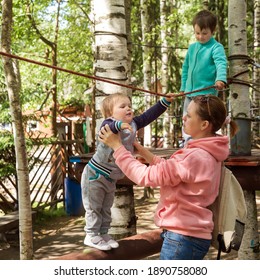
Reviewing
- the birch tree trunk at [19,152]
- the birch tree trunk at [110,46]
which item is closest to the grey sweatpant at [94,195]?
the birch tree trunk at [110,46]

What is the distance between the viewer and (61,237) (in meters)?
8.02

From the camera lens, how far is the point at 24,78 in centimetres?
2241

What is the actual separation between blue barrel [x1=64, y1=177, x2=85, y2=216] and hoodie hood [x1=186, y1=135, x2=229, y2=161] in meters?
7.93

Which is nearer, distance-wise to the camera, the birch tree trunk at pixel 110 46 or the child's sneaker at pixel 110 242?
the child's sneaker at pixel 110 242

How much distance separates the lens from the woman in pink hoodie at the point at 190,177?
1864mm

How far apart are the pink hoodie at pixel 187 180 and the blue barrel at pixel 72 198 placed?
7856 mm

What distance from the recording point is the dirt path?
7.05 m

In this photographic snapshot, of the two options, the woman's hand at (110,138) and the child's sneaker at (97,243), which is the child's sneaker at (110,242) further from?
Result: the woman's hand at (110,138)

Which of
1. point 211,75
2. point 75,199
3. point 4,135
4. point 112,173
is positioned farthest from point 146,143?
point 112,173

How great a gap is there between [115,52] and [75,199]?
22.0ft

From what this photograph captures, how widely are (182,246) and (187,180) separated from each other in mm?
317
